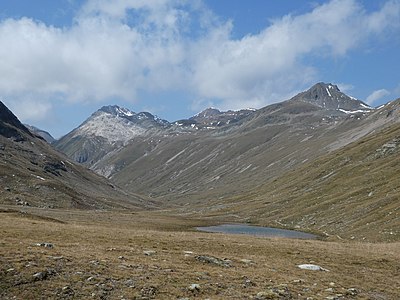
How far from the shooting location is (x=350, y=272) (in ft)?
107

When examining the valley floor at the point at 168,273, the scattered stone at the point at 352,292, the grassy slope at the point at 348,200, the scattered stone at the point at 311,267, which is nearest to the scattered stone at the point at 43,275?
the valley floor at the point at 168,273

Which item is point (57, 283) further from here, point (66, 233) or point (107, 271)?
point (66, 233)

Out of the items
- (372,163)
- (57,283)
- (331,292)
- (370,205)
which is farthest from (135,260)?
(372,163)

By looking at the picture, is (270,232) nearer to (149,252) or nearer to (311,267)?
(311,267)

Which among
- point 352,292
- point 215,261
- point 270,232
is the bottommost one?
point 352,292

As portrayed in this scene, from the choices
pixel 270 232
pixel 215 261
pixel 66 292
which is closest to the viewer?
pixel 66 292

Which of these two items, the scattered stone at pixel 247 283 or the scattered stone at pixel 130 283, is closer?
the scattered stone at pixel 130 283

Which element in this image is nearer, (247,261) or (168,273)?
(168,273)

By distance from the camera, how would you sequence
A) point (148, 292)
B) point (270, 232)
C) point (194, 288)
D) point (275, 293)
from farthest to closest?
1. point (270, 232)
2. point (275, 293)
3. point (194, 288)
4. point (148, 292)

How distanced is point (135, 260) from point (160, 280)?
16.9ft

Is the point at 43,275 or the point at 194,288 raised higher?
the point at 194,288

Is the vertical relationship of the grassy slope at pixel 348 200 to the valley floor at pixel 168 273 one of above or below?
above

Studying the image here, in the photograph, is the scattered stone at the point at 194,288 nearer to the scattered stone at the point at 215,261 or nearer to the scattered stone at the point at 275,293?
the scattered stone at the point at 275,293

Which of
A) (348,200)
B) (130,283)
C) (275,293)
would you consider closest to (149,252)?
(130,283)
